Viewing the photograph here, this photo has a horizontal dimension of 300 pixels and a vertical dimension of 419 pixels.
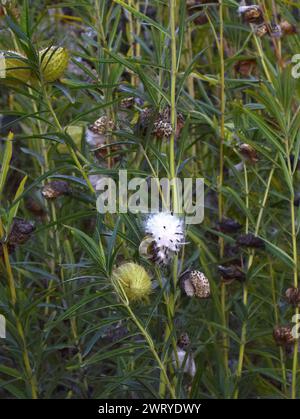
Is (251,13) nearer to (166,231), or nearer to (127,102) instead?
(127,102)

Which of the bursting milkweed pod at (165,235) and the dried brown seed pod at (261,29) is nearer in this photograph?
the bursting milkweed pod at (165,235)

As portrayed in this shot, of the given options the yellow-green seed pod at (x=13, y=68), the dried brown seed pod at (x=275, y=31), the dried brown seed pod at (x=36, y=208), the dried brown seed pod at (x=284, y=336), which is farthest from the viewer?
the dried brown seed pod at (x=36, y=208)

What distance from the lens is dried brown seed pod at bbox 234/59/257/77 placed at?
4.07ft

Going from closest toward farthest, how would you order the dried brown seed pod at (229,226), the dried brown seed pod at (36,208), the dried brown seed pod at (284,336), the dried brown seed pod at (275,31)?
1. the dried brown seed pod at (284,336)
2. the dried brown seed pod at (229,226)
3. the dried brown seed pod at (275,31)
4. the dried brown seed pod at (36,208)

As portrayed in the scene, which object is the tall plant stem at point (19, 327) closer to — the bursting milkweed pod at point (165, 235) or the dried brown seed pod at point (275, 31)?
the bursting milkweed pod at point (165, 235)

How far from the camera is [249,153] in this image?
104 cm

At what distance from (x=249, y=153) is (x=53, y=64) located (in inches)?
13.0

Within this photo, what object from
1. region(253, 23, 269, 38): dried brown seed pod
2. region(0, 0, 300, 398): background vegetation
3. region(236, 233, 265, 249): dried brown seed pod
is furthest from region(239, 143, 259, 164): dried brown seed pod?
region(253, 23, 269, 38): dried brown seed pod

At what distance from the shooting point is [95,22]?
1174 millimetres

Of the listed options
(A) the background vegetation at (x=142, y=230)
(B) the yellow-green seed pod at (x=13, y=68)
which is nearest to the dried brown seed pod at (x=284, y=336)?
(A) the background vegetation at (x=142, y=230)

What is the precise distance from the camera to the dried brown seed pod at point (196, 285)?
2.86 feet

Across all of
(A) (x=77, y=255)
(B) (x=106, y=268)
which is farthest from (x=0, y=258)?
(A) (x=77, y=255)

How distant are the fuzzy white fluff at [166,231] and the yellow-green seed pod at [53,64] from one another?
0.21 m
